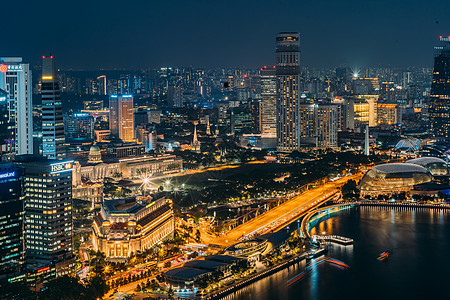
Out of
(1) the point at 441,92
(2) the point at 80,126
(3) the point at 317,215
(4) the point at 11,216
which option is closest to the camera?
(4) the point at 11,216

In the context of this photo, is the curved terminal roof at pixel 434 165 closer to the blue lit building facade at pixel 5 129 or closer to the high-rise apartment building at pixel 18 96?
the high-rise apartment building at pixel 18 96

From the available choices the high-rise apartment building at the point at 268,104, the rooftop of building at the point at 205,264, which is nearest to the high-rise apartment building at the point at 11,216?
the rooftop of building at the point at 205,264

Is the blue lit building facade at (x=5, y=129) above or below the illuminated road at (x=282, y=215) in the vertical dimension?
above

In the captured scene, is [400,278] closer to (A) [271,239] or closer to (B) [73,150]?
(A) [271,239]

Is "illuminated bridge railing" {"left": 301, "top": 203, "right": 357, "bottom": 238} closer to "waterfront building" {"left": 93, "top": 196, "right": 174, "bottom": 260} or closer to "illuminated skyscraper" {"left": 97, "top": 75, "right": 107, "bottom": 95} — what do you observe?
"waterfront building" {"left": 93, "top": 196, "right": 174, "bottom": 260}

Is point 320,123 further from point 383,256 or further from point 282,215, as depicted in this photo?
point 383,256

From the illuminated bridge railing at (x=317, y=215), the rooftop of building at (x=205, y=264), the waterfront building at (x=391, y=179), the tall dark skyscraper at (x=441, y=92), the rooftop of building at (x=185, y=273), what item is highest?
the tall dark skyscraper at (x=441, y=92)

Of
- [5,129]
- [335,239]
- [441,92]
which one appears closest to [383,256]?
[335,239]
